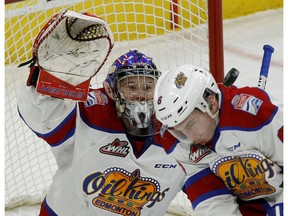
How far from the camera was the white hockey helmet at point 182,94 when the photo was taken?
1953 millimetres

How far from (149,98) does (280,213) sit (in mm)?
599

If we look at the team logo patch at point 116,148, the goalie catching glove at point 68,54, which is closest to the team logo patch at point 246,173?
the team logo patch at point 116,148

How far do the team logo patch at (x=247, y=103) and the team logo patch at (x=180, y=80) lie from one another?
15cm

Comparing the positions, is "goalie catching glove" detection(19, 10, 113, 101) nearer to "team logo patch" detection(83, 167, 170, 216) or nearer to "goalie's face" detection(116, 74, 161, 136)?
"goalie's face" detection(116, 74, 161, 136)

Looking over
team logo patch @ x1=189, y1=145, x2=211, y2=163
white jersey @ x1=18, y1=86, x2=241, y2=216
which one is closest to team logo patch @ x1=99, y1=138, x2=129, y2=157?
white jersey @ x1=18, y1=86, x2=241, y2=216

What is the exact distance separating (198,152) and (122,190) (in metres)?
0.44

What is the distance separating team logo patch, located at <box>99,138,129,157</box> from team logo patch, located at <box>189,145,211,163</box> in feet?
1.11

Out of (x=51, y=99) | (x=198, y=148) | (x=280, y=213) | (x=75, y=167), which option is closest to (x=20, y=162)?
(x=75, y=167)

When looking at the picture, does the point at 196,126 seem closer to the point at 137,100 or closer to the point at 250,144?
the point at 250,144

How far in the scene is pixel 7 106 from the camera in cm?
373

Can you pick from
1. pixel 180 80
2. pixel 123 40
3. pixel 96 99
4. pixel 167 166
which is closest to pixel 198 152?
pixel 180 80

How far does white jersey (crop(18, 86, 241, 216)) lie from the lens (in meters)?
2.25

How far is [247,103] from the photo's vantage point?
77.8 inches
